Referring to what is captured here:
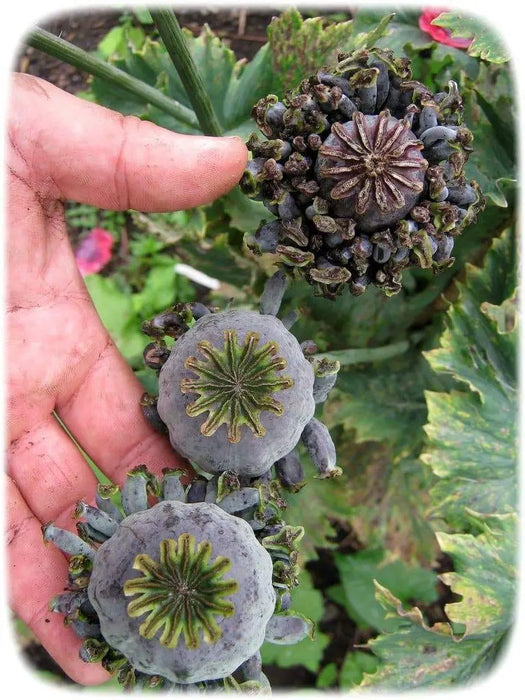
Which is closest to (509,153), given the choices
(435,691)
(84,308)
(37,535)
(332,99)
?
(332,99)

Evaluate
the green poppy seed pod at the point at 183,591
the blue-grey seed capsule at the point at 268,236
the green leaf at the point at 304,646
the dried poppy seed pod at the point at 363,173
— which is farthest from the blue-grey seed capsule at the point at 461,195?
the green leaf at the point at 304,646

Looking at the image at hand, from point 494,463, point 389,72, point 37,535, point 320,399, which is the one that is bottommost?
point 37,535

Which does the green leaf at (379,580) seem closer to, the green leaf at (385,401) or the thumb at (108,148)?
the green leaf at (385,401)

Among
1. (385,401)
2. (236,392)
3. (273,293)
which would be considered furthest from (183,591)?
(385,401)

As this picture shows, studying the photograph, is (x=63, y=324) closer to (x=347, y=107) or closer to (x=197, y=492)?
(x=197, y=492)

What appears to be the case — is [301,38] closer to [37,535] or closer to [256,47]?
[256,47]
